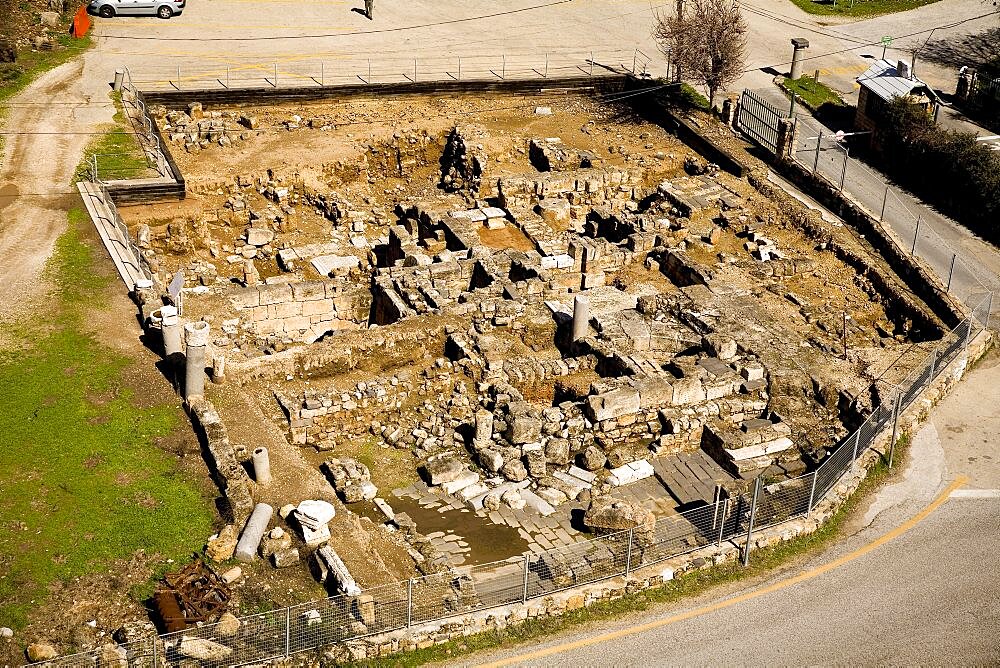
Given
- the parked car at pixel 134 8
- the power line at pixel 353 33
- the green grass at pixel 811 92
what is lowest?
the green grass at pixel 811 92

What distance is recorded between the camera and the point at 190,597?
21.9 metres

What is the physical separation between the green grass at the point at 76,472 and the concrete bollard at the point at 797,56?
3647 centimetres

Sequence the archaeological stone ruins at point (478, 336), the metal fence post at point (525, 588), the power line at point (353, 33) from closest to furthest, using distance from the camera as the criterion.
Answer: the metal fence post at point (525, 588)
the archaeological stone ruins at point (478, 336)
the power line at point (353, 33)

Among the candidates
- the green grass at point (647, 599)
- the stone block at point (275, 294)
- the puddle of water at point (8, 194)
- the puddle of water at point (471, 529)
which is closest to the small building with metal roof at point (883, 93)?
the green grass at point (647, 599)

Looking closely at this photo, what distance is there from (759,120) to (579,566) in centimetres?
3060

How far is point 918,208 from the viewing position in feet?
143

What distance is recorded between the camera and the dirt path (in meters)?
33.6

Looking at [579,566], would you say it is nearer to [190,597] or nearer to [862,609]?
[862,609]

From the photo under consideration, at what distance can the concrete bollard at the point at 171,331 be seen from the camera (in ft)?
96.2

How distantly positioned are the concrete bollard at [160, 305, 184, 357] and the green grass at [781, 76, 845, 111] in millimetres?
33290

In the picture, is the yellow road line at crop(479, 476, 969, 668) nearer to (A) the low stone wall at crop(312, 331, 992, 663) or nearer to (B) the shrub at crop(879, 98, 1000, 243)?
(A) the low stone wall at crop(312, 331, 992, 663)

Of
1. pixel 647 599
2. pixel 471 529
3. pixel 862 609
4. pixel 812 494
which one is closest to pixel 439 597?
pixel 647 599

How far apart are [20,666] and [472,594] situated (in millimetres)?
8098

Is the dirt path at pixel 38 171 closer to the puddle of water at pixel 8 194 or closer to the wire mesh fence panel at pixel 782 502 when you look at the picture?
the puddle of water at pixel 8 194
